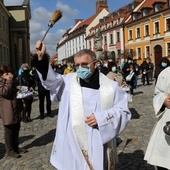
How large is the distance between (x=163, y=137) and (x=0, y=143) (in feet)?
14.7

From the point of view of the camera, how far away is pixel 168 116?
3.41 metres

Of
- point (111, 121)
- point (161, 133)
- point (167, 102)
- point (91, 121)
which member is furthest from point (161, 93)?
point (91, 121)

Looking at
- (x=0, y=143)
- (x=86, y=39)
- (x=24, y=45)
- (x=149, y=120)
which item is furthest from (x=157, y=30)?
(x=0, y=143)

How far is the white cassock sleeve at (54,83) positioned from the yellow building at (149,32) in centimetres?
3760

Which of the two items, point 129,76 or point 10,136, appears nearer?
point 10,136

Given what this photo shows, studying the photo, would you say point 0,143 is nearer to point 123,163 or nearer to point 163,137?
point 123,163

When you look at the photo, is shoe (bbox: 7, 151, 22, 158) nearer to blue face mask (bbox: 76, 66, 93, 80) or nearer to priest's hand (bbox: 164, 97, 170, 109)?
blue face mask (bbox: 76, 66, 93, 80)

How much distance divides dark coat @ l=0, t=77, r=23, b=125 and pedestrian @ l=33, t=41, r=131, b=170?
2632 mm

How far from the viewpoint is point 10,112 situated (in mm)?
5691

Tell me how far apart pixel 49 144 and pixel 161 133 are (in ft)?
12.0

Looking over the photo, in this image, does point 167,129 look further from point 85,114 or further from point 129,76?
point 129,76

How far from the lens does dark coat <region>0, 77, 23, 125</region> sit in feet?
18.4

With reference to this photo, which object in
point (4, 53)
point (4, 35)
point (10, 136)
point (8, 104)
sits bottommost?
point (10, 136)

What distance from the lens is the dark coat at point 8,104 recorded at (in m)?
5.60
